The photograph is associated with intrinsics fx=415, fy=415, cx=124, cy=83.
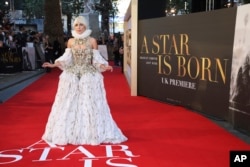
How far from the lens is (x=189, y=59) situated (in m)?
9.10

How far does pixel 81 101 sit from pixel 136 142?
3.36ft

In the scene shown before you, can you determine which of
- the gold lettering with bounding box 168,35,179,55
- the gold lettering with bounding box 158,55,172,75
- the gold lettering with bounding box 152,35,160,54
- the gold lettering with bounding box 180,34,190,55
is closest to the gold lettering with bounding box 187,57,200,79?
the gold lettering with bounding box 180,34,190,55

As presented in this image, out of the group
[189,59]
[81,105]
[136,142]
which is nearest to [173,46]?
[189,59]

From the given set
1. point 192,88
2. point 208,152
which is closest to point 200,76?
point 192,88

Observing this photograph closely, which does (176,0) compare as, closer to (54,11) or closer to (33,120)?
(54,11)

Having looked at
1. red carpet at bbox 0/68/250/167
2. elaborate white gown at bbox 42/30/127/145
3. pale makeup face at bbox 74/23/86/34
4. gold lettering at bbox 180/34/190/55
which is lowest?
red carpet at bbox 0/68/250/167

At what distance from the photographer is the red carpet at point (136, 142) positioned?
17.2ft

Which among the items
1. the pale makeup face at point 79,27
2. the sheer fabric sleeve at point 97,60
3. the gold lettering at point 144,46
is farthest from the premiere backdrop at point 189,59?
the pale makeup face at point 79,27

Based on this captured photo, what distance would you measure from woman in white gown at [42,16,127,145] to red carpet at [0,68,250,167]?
0.62ft

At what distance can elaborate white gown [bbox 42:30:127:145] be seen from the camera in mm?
6070

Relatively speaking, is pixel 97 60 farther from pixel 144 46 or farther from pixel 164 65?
pixel 144 46

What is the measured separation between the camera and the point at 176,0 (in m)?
33.8

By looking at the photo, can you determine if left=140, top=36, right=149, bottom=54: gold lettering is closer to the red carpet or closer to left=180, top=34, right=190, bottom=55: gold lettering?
left=180, top=34, right=190, bottom=55: gold lettering

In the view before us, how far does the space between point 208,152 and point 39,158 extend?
89.4 inches
